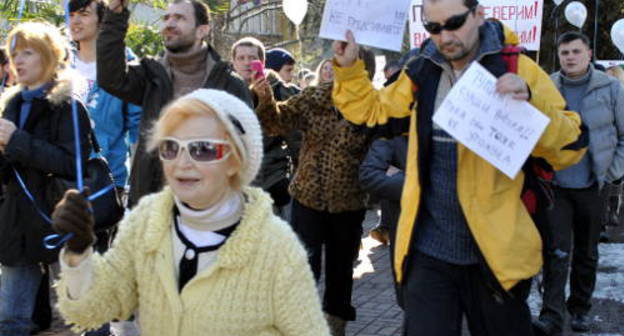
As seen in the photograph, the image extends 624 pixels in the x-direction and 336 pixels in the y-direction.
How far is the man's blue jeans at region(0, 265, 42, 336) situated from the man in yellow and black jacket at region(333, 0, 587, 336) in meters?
2.11

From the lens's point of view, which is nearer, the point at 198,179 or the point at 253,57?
the point at 198,179

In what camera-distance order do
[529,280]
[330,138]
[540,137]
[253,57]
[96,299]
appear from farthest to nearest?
[253,57] < [330,138] < [529,280] < [540,137] < [96,299]

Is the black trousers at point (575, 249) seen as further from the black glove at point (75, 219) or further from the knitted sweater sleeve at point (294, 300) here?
the black glove at point (75, 219)

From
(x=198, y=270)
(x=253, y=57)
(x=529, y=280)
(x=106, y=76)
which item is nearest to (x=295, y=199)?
(x=253, y=57)

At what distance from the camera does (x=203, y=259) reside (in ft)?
8.73

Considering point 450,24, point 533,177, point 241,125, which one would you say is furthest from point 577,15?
point 241,125

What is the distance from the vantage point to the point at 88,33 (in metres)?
5.79

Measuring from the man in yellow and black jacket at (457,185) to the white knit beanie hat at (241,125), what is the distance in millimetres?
1170

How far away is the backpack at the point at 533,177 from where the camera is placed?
3672 millimetres

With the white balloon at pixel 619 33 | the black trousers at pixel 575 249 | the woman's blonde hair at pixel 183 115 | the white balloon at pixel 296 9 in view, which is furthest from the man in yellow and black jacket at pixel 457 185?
the white balloon at pixel 619 33

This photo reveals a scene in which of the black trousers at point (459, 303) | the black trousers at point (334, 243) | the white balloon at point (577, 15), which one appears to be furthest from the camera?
the white balloon at point (577, 15)

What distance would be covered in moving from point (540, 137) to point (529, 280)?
2.26 ft

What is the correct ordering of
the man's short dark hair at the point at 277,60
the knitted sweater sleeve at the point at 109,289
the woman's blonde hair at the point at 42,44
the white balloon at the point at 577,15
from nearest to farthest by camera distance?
the knitted sweater sleeve at the point at 109,289 < the woman's blonde hair at the point at 42,44 < the man's short dark hair at the point at 277,60 < the white balloon at the point at 577,15

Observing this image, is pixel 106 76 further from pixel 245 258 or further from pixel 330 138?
pixel 245 258
